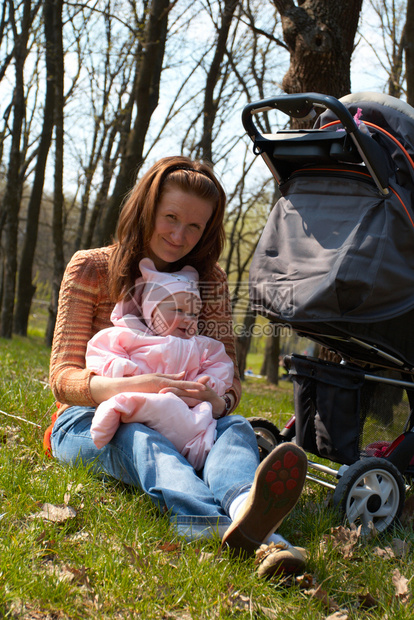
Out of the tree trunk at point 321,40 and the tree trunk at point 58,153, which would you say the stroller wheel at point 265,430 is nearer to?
the tree trunk at point 321,40

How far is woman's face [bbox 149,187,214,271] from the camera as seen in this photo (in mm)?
2744

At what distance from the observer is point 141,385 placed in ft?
7.80

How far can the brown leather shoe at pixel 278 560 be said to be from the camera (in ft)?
5.73

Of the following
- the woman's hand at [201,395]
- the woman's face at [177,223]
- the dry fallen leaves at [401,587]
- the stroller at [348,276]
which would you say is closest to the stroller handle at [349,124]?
the stroller at [348,276]

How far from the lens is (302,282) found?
2.49 m

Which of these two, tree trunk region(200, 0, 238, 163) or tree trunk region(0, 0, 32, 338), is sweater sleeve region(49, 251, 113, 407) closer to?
tree trunk region(200, 0, 238, 163)

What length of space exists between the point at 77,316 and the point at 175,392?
706 millimetres

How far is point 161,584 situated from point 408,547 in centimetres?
103

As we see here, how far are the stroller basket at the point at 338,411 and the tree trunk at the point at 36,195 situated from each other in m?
8.81

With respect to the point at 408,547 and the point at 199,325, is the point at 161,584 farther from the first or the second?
the point at 199,325

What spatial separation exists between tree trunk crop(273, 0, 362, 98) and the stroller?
227cm

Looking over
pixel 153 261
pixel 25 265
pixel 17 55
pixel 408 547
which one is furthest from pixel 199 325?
pixel 25 265

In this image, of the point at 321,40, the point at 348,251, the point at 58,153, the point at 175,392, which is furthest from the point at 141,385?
the point at 58,153

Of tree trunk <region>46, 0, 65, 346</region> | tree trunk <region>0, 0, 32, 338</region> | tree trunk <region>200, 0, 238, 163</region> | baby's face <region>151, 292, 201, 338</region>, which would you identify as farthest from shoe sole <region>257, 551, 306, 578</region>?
tree trunk <region>0, 0, 32, 338</region>
